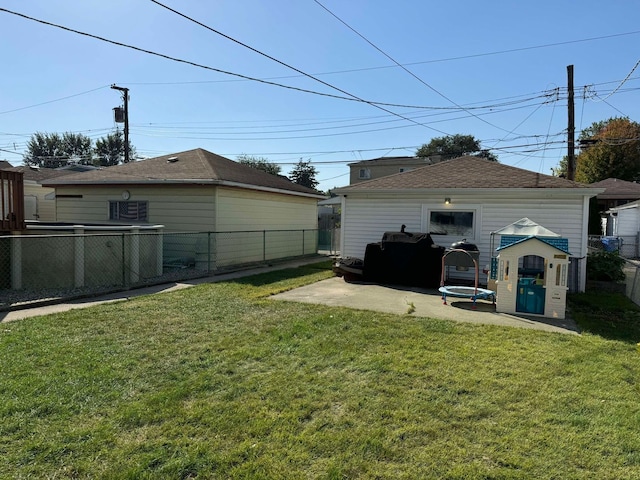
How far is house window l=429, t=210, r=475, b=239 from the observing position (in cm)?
1050

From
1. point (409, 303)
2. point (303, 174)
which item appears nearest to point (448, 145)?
point (303, 174)

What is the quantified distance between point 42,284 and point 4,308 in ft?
6.55

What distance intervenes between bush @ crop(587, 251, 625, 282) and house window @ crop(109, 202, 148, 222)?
42.6ft

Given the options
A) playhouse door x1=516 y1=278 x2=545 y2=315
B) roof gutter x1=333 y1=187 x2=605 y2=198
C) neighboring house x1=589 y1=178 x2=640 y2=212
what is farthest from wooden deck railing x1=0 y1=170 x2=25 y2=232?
neighboring house x1=589 y1=178 x2=640 y2=212

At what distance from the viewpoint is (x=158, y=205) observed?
1273 cm

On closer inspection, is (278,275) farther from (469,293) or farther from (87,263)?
(469,293)

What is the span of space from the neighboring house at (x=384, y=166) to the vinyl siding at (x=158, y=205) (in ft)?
92.4

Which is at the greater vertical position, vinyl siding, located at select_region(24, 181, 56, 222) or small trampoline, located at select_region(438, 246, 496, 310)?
vinyl siding, located at select_region(24, 181, 56, 222)

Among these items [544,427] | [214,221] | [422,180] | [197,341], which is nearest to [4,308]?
[197,341]

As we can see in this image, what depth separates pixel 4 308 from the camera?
655 centimetres

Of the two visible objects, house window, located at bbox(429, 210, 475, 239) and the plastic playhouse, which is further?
house window, located at bbox(429, 210, 475, 239)

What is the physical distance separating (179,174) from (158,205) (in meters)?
1.22

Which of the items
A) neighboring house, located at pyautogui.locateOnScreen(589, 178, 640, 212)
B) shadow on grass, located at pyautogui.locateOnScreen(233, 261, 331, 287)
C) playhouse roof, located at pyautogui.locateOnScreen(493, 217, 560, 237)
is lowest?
shadow on grass, located at pyautogui.locateOnScreen(233, 261, 331, 287)

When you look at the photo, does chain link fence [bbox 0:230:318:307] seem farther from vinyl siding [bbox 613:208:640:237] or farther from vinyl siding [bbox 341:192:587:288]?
vinyl siding [bbox 613:208:640:237]
